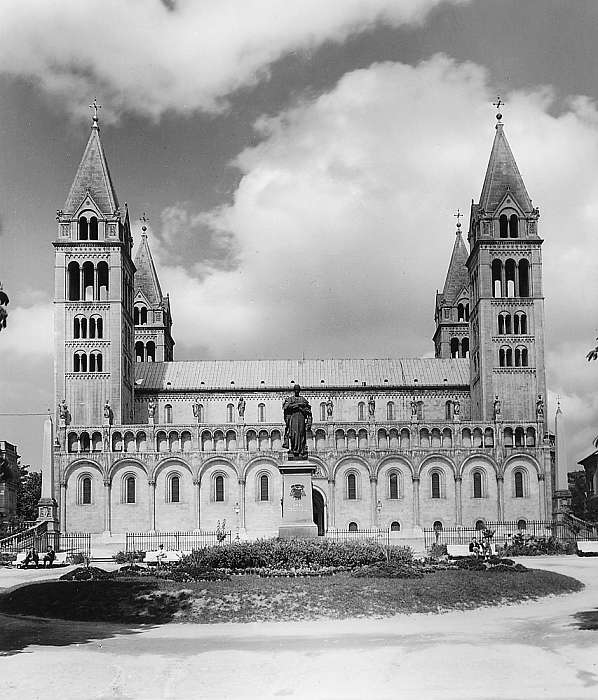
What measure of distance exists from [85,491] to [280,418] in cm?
2045

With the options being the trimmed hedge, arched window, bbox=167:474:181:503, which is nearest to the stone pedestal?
the trimmed hedge

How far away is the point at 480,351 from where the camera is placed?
94500 millimetres

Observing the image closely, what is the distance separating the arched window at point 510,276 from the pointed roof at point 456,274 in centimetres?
1825

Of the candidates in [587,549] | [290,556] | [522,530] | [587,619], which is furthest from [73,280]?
[587,619]

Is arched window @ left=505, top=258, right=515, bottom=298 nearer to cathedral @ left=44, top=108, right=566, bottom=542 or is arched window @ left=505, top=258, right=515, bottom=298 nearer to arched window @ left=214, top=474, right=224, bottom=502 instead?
cathedral @ left=44, top=108, right=566, bottom=542

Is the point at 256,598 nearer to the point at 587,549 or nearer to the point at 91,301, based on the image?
the point at 587,549

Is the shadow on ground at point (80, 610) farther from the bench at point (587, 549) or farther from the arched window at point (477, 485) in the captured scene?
the arched window at point (477, 485)

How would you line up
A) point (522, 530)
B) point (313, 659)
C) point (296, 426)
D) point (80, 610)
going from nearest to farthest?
point (313, 659) < point (80, 610) < point (296, 426) < point (522, 530)

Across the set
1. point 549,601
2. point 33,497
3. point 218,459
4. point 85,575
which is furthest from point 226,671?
point 33,497

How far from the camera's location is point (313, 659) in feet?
61.1

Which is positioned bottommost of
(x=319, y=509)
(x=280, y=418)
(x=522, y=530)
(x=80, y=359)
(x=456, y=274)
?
(x=522, y=530)

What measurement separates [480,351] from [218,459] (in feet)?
Result: 87.8

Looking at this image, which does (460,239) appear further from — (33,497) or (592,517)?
(33,497)

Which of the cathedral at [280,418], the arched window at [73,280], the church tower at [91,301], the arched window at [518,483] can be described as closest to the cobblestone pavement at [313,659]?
the cathedral at [280,418]
